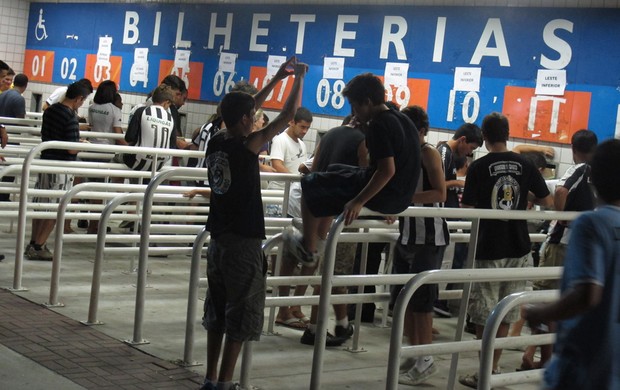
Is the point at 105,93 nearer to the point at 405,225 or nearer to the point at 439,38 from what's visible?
the point at 439,38

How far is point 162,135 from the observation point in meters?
9.60

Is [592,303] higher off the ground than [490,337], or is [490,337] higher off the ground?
[592,303]

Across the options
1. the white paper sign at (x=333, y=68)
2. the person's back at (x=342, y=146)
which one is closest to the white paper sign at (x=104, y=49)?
the white paper sign at (x=333, y=68)

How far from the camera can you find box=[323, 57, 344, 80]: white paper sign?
11.6m

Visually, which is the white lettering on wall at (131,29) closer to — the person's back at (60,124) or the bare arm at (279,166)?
the person's back at (60,124)

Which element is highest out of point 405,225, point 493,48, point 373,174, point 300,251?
point 493,48

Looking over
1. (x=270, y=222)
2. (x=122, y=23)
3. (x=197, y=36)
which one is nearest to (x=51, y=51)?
(x=122, y=23)

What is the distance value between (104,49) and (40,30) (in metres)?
2.40

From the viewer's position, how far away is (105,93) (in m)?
10.5

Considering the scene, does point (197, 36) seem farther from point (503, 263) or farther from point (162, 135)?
point (503, 263)

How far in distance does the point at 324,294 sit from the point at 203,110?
914 centimetres

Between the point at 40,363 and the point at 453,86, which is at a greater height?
the point at 453,86

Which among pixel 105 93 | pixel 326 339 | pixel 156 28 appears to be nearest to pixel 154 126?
pixel 105 93

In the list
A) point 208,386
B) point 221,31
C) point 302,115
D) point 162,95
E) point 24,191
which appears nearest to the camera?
point 208,386
